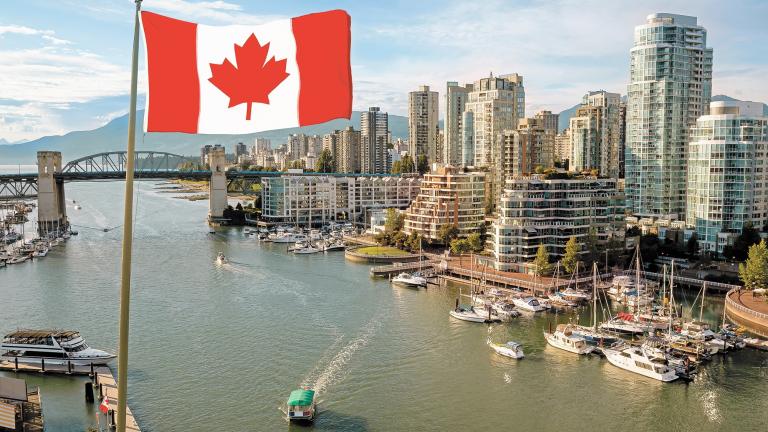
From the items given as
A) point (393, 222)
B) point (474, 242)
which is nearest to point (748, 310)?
point (474, 242)

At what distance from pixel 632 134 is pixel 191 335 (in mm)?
23171

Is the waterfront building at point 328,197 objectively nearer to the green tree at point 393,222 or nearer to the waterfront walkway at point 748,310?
the green tree at point 393,222

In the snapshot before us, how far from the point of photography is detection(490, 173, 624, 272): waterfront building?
23.6 meters

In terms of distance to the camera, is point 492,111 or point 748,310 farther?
point 492,111

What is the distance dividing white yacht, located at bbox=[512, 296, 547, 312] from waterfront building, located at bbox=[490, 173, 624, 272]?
13.3 feet

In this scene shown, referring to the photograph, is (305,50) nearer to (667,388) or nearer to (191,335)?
(667,388)

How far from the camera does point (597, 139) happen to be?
4334cm

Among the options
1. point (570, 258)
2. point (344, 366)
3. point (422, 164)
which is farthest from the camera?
point (422, 164)

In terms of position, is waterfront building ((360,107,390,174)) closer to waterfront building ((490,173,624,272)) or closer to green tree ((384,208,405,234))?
green tree ((384,208,405,234))

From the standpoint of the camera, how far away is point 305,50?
4133mm

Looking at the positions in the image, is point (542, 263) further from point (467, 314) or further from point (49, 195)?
point (49, 195)

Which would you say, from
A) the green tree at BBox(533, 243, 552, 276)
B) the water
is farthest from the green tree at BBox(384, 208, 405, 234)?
the green tree at BBox(533, 243, 552, 276)

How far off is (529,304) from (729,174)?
34.6 feet

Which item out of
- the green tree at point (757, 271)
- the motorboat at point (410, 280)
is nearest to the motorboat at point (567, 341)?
the motorboat at point (410, 280)
